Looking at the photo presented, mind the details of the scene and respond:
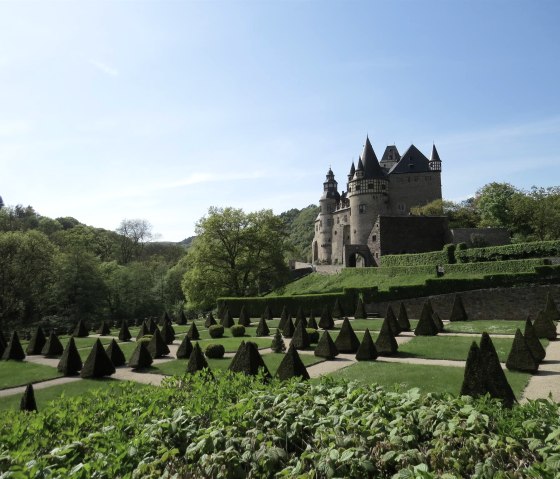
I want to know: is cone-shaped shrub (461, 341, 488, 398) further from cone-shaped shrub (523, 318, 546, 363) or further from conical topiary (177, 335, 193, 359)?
conical topiary (177, 335, 193, 359)

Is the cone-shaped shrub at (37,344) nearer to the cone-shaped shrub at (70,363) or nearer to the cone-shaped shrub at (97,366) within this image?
the cone-shaped shrub at (70,363)

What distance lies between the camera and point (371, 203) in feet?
190

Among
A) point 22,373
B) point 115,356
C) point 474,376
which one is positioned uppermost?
point 474,376

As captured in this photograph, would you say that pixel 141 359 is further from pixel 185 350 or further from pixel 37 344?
pixel 37 344

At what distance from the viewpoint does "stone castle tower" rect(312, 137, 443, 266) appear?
2015 inches

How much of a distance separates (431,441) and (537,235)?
51.2 metres

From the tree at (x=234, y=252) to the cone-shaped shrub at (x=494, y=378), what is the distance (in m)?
36.8

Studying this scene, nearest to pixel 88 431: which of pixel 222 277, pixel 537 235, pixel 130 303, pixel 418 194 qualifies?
pixel 222 277

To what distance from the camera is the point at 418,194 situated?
204 feet

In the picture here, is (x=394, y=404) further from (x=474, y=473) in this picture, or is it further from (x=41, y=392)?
(x=41, y=392)

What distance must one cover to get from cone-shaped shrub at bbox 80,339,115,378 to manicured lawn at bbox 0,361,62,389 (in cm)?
183

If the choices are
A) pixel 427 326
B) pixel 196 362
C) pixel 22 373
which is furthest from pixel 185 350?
pixel 427 326

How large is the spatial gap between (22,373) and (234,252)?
2916 centimetres

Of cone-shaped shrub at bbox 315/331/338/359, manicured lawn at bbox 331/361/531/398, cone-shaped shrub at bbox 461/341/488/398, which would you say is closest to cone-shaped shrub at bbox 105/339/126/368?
cone-shaped shrub at bbox 315/331/338/359
